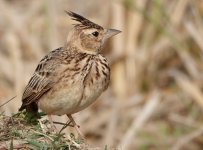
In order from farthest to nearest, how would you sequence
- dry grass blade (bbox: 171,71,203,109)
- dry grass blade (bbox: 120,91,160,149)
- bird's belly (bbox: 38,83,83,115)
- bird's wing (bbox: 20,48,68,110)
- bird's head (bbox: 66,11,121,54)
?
1. dry grass blade (bbox: 171,71,203,109)
2. dry grass blade (bbox: 120,91,160,149)
3. bird's head (bbox: 66,11,121,54)
4. bird's wing (bbox: 20,48,68,110)
5. bird's belly (bbox: 38,83,83,115)

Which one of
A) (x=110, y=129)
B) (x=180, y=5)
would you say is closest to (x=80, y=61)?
(x=110, y=129)

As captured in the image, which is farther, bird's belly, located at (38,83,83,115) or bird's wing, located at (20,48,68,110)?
bird's wing, located at (20,48,68,110)

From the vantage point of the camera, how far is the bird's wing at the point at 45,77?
6477 mm

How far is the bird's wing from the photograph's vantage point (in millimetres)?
6477

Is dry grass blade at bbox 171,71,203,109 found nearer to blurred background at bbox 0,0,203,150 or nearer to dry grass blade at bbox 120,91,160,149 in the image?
blurred background at bbox 0,0,203,150

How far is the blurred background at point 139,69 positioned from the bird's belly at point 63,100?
296cm

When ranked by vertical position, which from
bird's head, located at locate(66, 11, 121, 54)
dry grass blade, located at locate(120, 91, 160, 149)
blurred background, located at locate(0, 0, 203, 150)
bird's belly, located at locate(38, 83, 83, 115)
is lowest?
bird's belly, located at locate(38, 83, 83, 115)

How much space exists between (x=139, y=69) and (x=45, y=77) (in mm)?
4420

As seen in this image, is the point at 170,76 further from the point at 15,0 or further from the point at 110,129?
the point at 15,0

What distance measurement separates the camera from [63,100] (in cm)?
634

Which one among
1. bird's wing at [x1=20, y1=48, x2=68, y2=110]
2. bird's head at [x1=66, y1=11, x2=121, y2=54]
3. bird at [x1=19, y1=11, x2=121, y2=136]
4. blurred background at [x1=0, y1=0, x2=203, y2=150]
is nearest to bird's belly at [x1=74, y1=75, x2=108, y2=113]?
bird at [x1=19, y1=11, x2=121, y2=136]

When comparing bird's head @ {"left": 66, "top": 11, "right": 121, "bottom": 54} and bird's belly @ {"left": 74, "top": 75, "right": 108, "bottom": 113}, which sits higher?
bird's head @ {"left": 66, "top": 11, "right": 121, "bottom": 54}

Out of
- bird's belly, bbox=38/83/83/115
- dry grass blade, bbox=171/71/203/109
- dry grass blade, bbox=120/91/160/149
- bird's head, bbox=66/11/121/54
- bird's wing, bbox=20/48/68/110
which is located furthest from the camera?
dry grass blade, bbox=171/71/203/109

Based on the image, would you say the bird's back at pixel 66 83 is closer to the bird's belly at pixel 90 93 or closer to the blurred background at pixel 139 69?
the bird's belly at pixel 90 93
